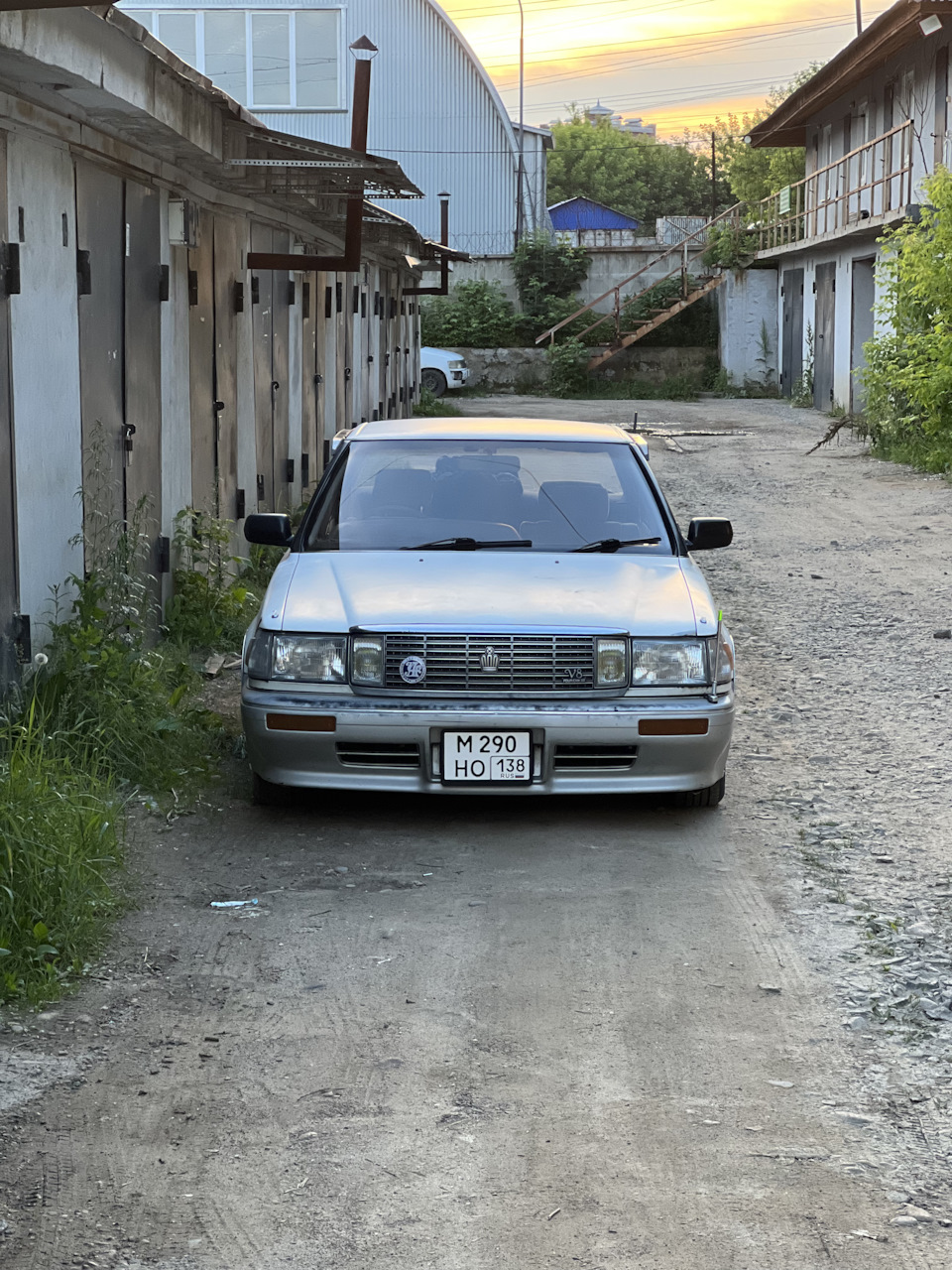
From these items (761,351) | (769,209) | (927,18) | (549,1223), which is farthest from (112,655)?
(769,209)

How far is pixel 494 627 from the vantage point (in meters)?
5.46

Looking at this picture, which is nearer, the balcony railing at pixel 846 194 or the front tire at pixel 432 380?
the balcony railing at pixel 846 194

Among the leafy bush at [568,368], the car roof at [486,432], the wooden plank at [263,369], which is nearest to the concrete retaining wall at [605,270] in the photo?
the leafy bush at [568,368]

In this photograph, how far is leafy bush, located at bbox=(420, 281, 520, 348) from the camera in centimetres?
3859

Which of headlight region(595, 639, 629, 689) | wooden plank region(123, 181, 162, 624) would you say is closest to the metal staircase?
wooden plank region(123, 181, 162, 624)

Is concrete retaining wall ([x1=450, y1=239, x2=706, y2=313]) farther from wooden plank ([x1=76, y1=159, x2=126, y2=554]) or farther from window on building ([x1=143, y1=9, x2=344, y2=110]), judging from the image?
wooden plank ([x1=76, y1=159, x2=126, y2=554])

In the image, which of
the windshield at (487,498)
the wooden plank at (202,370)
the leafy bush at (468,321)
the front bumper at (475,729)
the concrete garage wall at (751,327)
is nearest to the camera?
the front bumper at (475,729)

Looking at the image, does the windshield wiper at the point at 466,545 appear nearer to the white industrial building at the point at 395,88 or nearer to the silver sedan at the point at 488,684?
the silver sedan at the point at 488,684

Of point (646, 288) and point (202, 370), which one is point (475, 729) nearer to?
point (202, 370)

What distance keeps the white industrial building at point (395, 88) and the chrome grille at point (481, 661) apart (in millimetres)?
32679

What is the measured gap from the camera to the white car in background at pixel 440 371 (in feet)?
117

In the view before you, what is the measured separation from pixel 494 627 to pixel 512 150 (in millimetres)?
37469

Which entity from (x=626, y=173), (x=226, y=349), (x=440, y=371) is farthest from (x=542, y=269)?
(x=626, y=173)

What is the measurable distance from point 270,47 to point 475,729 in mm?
34648
